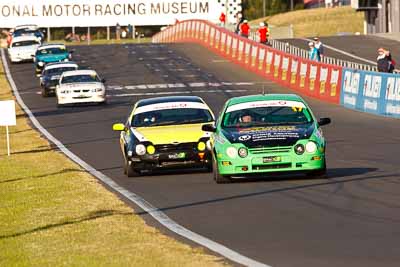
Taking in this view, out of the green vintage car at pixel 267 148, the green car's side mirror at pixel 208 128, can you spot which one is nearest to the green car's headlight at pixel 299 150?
the green vintage car at pixel 267 148

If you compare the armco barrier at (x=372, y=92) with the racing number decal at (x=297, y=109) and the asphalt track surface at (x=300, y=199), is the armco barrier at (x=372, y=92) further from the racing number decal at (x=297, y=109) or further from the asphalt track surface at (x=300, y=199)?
the racing number decal at (x=297, y=109)

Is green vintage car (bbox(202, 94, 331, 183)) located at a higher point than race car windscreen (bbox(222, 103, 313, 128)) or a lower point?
lower

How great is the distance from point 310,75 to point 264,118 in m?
28.0

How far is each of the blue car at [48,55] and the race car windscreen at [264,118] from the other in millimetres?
42182

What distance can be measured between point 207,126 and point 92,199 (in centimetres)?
326

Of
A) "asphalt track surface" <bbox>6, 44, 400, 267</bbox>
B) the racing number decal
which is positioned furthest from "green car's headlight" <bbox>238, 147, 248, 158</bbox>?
the racing number decal

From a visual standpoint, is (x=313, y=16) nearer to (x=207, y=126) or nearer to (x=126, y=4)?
(x=126, y=4)

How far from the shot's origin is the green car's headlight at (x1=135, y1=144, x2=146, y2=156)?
71.7 ft

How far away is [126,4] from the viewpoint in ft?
414

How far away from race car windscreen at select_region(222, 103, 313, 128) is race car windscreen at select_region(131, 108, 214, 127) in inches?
75.1

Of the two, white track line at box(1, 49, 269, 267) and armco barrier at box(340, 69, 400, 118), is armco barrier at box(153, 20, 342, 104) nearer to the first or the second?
armco barrier at box(340, 69, 400, 118)

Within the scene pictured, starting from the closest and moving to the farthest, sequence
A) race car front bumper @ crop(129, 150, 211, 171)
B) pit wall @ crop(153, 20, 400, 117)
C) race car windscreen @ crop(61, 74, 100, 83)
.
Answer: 1. race car front bumper @ crop(129, 150, 211, 171)
2. pit wall @ crop(153, 20, 400, 117)
3. race car windscreen @ crop(61, 74, 100, 83)

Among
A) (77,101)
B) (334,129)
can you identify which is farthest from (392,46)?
(334,129)

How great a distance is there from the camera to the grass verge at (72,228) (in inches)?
482
